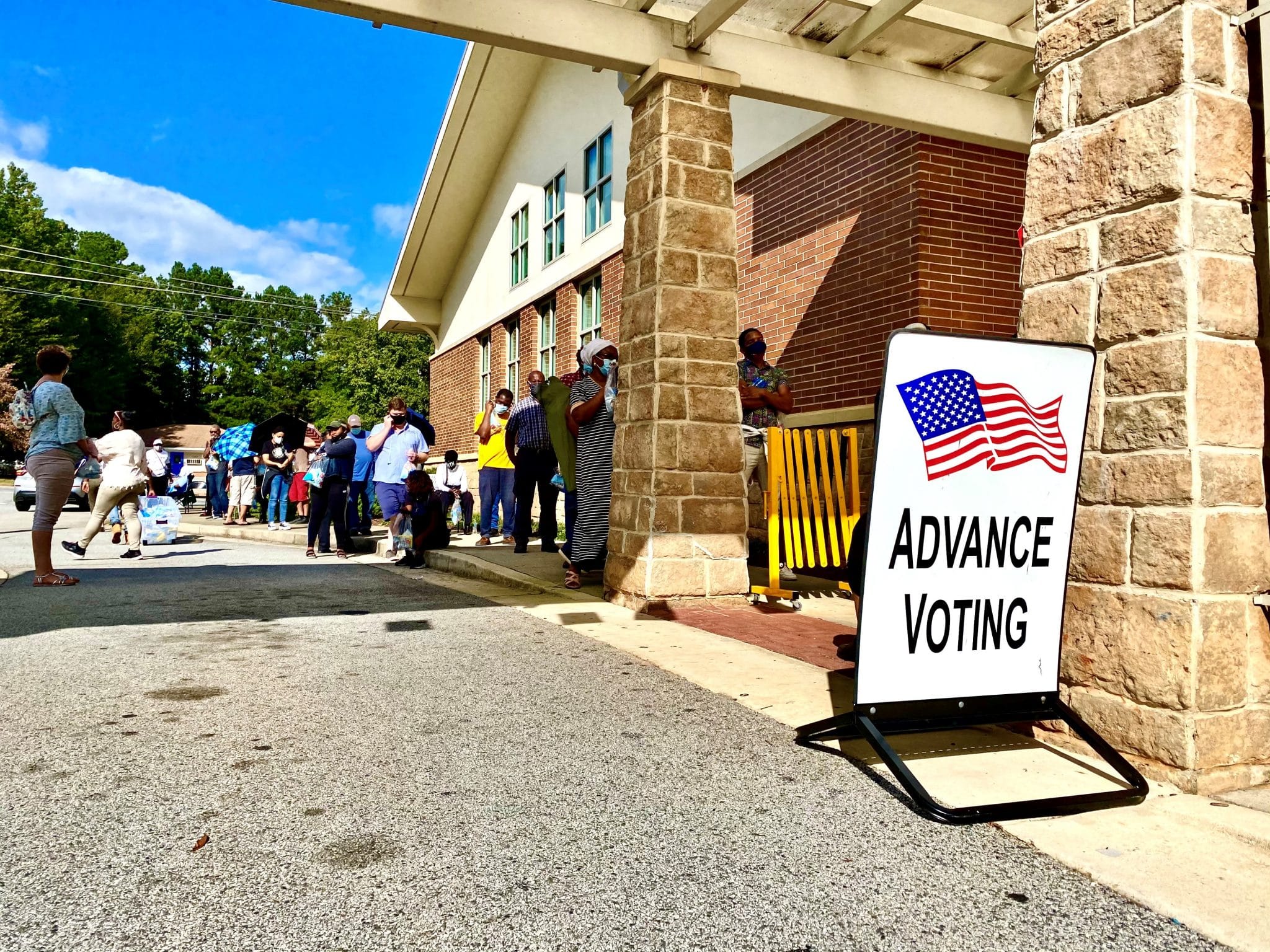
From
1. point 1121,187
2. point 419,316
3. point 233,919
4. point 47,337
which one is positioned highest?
point 47,337

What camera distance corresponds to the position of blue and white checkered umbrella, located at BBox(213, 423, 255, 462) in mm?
16609

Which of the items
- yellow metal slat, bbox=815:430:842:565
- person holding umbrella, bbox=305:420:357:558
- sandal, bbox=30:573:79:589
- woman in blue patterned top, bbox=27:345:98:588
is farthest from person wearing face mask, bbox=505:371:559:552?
sandal, bbox=30:573:79:589

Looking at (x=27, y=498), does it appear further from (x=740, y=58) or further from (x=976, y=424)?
(x=976, y=424)

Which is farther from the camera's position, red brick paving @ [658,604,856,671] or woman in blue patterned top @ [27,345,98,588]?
woman in blue patterned top @ [27,345,98,588]

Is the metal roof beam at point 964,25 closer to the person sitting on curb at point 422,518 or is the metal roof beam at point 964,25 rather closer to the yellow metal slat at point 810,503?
the yellow metal slat at point 810,503

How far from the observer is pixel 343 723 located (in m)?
3.52

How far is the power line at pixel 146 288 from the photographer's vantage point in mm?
51562

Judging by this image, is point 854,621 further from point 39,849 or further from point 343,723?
point 39,849

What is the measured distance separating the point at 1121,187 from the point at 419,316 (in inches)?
787

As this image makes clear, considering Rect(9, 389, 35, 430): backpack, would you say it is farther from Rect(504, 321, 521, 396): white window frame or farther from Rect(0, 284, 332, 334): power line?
Rect(0, 284, 332, 334): power line

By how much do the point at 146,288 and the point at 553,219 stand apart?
73.2m

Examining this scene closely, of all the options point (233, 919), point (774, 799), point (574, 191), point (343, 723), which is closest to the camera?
point (233, 919)

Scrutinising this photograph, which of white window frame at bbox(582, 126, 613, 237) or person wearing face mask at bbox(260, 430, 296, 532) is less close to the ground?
white window frame at bbox(582, 126, 613, 237)

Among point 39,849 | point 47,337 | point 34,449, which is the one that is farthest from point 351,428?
point 47,337
